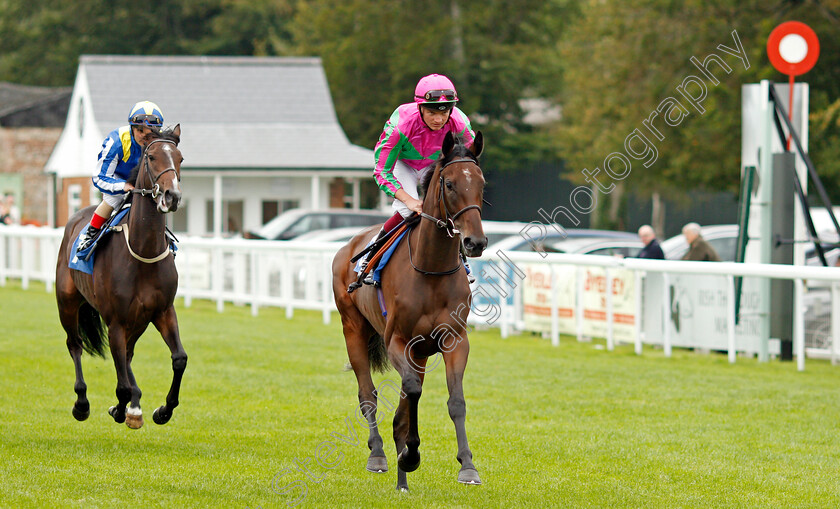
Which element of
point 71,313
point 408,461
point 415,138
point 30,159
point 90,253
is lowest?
point 408,461

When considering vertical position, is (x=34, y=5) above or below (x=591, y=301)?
above

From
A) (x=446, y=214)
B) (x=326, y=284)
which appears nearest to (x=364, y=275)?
(x=446, y=214)

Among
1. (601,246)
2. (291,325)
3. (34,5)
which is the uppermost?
(34,5)

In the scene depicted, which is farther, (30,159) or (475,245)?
(30,159)

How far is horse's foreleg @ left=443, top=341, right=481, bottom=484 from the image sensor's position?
5.57 meters

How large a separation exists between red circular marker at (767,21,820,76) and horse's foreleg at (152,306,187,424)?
8.04 metres

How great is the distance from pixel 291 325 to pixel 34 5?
43.9 m

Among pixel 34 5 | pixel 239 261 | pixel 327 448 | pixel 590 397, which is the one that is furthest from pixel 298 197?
pixel 34 5

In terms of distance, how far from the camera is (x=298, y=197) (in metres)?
31.1

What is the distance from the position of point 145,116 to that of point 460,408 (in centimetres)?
312

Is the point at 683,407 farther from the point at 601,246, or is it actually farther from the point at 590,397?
the point at 601,246

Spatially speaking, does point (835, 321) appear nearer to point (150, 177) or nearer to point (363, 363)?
point (363, 363)

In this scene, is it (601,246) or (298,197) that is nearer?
(601,246)

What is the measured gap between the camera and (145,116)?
7.43 meters
